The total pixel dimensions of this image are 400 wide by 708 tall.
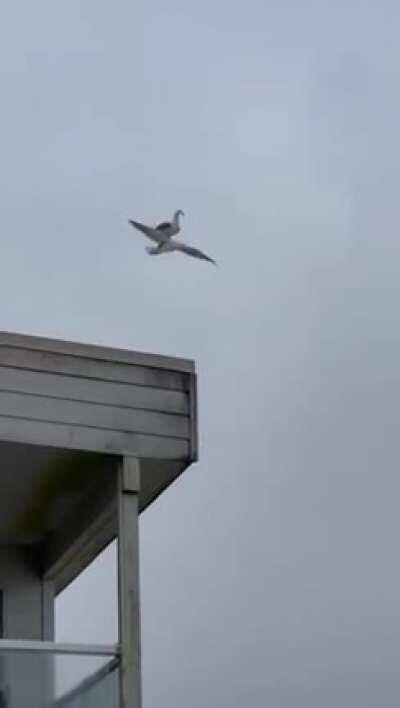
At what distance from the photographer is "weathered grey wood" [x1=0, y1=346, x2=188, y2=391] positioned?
10.1 metres

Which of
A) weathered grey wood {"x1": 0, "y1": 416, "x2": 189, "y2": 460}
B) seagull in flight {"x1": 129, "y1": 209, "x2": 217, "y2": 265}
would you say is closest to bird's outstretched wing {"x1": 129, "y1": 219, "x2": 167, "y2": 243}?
seagull in flight {"x1": 129, "y1": 209, "x2": 217, "y2": 265}

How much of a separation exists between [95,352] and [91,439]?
0.50 m

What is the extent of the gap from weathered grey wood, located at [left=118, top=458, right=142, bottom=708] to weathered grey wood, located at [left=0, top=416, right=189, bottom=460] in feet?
0.31

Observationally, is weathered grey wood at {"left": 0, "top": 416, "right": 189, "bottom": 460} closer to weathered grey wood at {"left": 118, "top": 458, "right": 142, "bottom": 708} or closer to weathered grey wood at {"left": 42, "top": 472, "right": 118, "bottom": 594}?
weathered grey wood at {"left": 118, "top": 458, "right": 142, "bottom": 708}

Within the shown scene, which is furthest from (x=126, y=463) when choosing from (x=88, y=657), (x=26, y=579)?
(x=26, y=579)

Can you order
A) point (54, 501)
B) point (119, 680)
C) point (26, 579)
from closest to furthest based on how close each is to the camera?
point (119, 680)
point (54, 501)
point (26, 579)

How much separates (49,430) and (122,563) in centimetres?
81

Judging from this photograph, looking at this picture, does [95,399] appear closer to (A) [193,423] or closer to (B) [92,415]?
(B) [92,415]

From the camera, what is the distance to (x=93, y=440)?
33.0 feet

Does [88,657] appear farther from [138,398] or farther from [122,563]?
[138,398]

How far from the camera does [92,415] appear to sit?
1013cm

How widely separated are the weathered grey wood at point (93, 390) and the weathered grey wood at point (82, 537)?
1.39 ft

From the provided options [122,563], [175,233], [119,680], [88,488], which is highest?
[175,233]

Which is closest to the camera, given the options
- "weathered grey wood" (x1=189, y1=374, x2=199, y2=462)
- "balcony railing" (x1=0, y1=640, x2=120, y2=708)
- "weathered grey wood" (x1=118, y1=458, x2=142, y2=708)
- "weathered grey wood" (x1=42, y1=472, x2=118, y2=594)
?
"balcony railing" (x1=0, y1=640, x2=120, y2=708)
